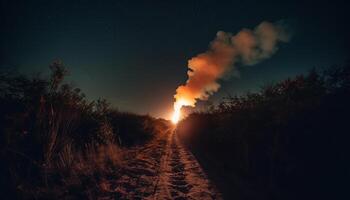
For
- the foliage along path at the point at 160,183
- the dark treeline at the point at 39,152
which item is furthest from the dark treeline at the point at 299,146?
the dark treeline at the point at 39,152

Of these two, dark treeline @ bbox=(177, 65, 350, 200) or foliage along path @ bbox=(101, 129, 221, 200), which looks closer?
dark treeline @ bbox=(177, 65, 350, 200)

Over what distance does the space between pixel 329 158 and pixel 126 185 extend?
5.87 meters

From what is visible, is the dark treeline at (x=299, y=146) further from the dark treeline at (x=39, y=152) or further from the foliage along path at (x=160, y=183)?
the dark treeline at (x=39, y=152)

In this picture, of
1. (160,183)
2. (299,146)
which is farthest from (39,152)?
(299,146)

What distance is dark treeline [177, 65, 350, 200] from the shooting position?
14.6 feet

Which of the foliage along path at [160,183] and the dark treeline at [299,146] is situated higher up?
the dark treeline at [299,146]

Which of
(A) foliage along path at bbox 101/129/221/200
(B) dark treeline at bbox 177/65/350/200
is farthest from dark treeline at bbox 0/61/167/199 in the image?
(B) dark treeline at bbox 177/65/350/200

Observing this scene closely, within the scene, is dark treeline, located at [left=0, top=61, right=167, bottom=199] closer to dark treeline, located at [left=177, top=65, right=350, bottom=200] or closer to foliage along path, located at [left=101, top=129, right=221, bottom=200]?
foliage along path, located at [left=101, top=129, right=221, bottom=200]

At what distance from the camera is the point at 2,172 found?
4535mm

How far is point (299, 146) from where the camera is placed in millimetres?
5180

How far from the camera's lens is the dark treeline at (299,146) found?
4.46 m

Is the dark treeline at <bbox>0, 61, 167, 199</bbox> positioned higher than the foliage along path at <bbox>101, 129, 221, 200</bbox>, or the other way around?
the dark treeline at <bbox>0, 61, 167, 199</bbox>

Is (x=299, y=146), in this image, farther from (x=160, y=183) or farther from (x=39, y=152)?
(x=39, y=152)

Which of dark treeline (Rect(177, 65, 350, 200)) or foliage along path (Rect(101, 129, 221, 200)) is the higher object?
dark treeline (Rect(177, 65, 350, 200))
